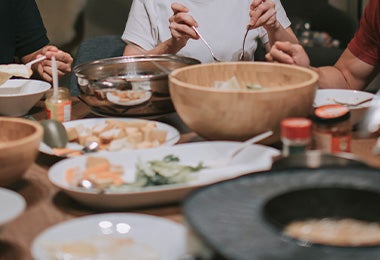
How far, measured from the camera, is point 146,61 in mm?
1912

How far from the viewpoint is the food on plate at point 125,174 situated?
1180 mm

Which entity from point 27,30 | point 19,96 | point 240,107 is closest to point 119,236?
point 240,107

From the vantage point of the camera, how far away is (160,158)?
4.27 feet

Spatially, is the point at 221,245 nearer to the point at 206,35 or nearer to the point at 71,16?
the point at 206,35

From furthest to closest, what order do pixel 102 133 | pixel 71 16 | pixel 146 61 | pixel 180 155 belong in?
pixel 71 16 → pixel 146 61 → pixel 102 133 → pixel 180 155

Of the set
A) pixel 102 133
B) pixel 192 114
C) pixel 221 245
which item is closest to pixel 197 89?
pixel 192 114

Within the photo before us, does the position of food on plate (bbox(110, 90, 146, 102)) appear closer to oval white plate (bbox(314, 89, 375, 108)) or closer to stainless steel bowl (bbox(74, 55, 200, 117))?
stainless steel bowl (bbox(74, 55, 200, 117))

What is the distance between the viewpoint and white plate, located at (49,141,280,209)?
1.13 meters

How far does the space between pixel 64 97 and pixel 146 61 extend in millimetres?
292

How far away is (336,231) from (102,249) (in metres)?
0.34

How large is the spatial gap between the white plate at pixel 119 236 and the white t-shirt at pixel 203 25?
1672 millimetres

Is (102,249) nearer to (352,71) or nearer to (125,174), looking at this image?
(125,174)

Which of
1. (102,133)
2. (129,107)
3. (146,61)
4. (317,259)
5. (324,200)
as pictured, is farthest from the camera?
(146,61)

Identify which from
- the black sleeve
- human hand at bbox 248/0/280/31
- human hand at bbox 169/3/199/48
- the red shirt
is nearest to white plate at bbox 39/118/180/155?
human hand at bbox 169/3/199/48
